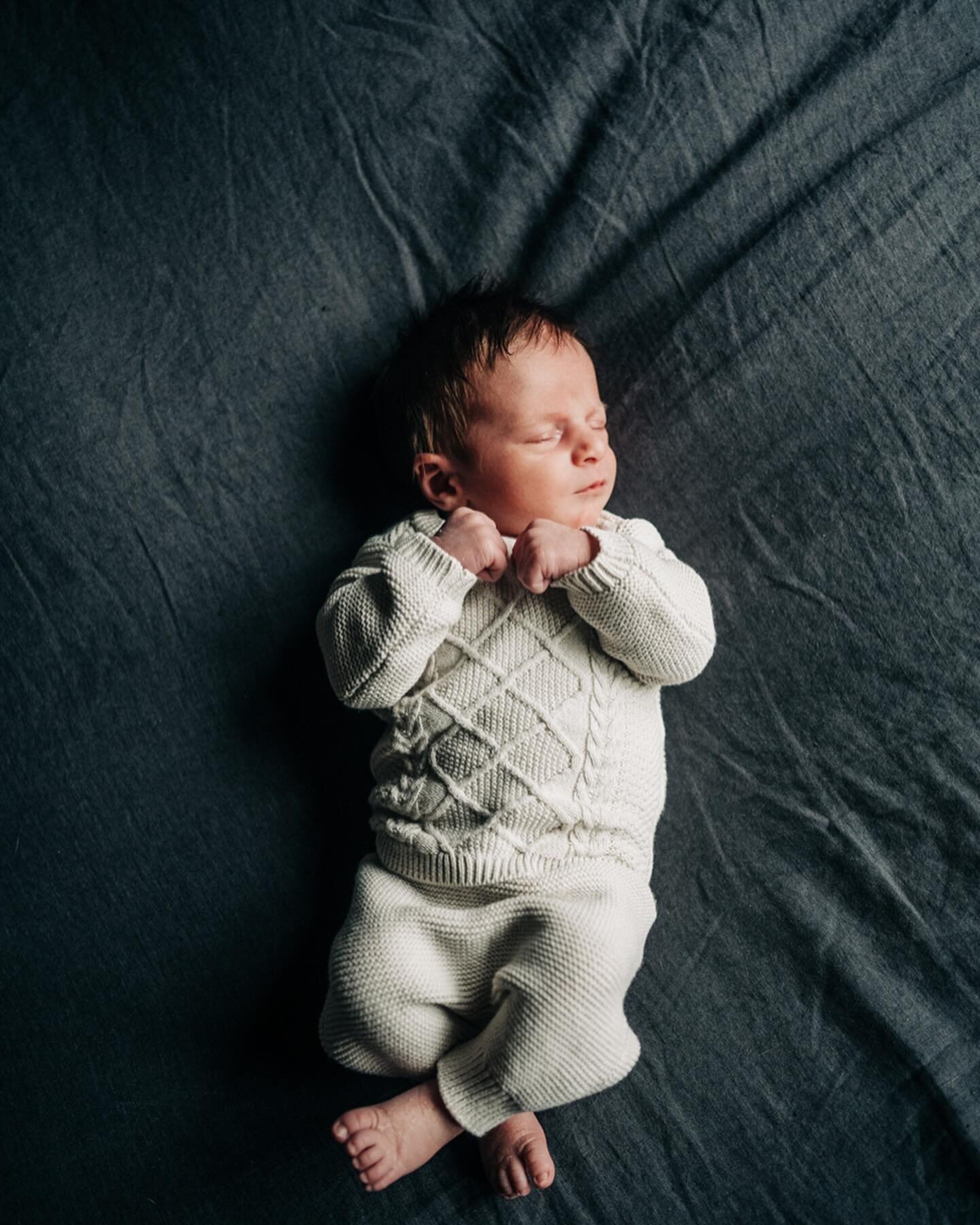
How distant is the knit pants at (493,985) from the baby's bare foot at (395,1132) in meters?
0.03

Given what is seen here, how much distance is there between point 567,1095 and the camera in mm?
1098

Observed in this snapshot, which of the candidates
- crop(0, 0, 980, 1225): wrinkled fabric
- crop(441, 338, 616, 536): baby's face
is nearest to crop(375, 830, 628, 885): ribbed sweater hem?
crop(0, 0, 980, 1225): wrinkled fabric

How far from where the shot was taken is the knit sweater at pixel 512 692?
1186 mm

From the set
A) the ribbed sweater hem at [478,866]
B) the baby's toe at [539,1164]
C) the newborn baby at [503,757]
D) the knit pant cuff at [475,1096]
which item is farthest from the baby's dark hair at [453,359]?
the baby's toe at [539,1164]

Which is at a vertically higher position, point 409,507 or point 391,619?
point 409,507

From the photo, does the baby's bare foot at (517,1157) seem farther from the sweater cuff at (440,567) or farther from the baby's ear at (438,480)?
the baby's ear at (438,480)

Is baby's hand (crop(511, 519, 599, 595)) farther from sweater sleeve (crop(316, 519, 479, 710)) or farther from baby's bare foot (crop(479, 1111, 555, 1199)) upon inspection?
baby's bare foot (crop(479, 1111, 555, 1199))

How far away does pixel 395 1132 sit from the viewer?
→ 1.13 m

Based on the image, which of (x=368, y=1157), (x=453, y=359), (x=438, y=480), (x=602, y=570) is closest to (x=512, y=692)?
(x=602, y=570)

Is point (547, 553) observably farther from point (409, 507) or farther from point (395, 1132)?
point (395, 1132)

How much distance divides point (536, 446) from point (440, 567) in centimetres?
21

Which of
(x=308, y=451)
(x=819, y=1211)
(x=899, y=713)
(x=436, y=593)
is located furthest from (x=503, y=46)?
(x=819, y=1211)

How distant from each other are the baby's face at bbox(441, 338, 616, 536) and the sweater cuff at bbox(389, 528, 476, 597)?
12cm

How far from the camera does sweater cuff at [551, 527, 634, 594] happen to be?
118 cm
